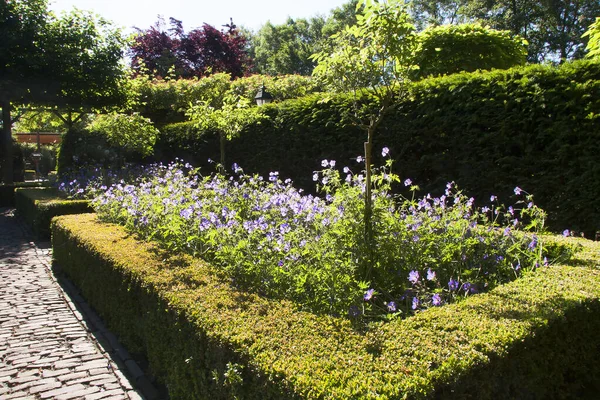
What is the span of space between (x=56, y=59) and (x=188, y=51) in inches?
628

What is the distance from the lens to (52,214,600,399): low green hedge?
193 centimetres

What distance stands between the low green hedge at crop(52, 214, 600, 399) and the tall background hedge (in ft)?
7.56

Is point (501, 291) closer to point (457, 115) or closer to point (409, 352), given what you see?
point (409, 352)

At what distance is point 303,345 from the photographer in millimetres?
2232

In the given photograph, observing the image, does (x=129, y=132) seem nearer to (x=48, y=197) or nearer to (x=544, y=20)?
(x=48, y=197)

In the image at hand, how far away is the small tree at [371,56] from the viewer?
347 cm

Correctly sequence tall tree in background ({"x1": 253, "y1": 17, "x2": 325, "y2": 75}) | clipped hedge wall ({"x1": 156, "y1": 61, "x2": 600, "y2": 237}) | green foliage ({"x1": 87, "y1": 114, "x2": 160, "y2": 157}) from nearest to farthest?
clipped hedge wall ({"x1": 156, "y1": 61, "x2": 600, "y2": 237})
green foliage ({"x1": 87, "y1": 114, "x2": 160, "y2": 157})
tall tree in background ({"x1": 253, "y1": 17, "x2": 325, "y2": 75})

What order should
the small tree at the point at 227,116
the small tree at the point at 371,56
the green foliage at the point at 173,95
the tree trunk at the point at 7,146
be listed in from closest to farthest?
the small tree at the point at 371,56
the small tree at the point at 227,116
the tree trunk at the point at 7,146
the green foliage at the point at 173,95

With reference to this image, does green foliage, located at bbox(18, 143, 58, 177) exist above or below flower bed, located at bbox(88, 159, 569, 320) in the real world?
above

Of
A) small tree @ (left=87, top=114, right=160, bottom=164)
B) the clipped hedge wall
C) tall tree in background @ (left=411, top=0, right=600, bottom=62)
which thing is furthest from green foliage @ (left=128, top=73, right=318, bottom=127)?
tall tree in background @ (left=411, top=0, right=600, bottom=62)

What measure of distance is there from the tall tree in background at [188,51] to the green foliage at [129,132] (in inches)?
607

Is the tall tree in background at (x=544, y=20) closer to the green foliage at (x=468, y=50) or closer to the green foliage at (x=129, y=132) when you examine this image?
the green foliage at (x=468, y=50)

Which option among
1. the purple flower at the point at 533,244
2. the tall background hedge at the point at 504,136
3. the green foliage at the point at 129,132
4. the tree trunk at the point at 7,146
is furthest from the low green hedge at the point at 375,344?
the tree trunk at the point at 7,146

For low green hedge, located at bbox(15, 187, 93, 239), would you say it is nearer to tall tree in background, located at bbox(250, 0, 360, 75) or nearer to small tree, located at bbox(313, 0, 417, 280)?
small tree, located at bbox(313, 0, 417, 280)
